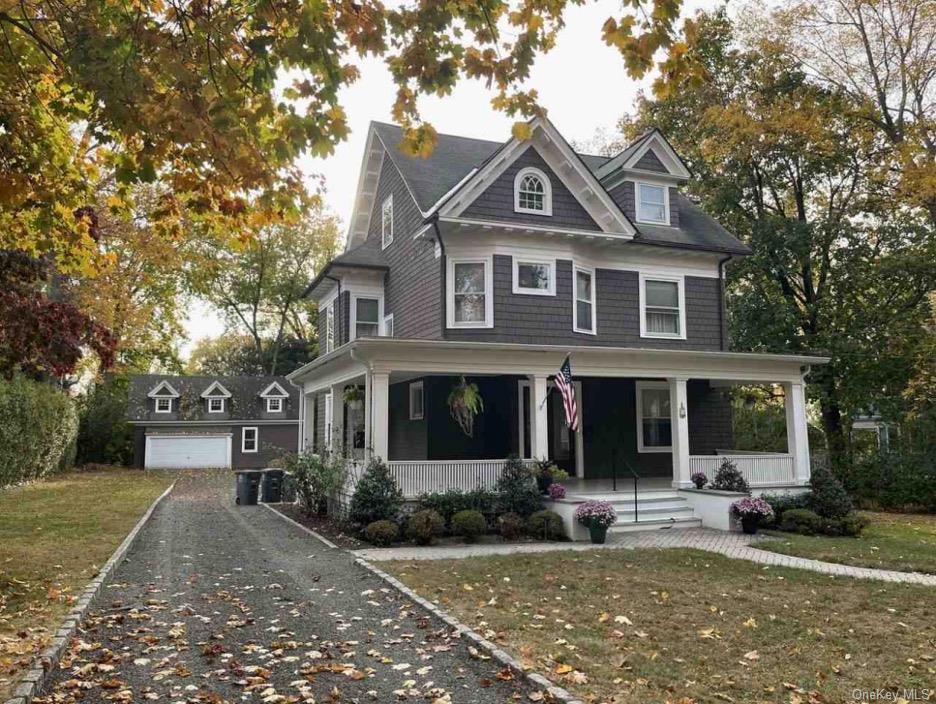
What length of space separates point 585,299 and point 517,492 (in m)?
5.98

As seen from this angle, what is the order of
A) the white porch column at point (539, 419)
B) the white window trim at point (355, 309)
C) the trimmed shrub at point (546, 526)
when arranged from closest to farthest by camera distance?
the trimmed shrub at point (546, 526)
the white porch column at point (539, 419)
the white window trim at point (355, 309)

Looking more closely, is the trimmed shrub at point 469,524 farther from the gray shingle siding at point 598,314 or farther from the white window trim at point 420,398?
the white window trim at point 420,398

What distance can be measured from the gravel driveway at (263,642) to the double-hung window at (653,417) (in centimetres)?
1044

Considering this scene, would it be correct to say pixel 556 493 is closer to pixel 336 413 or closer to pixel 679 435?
pixel 679 435

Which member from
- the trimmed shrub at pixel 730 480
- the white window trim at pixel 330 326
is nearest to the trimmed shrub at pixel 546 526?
the trimmed shrub at pixel 730 480

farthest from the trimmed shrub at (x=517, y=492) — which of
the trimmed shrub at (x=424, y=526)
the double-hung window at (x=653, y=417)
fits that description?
the double-hung window at (x=653, y=417)

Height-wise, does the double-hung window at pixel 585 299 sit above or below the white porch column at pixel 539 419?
above

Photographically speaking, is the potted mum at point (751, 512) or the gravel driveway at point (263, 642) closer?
the gravel driveway at point (263, 642)

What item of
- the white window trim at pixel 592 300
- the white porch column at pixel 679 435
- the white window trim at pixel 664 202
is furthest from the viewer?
the white window trim at pixel 664 202

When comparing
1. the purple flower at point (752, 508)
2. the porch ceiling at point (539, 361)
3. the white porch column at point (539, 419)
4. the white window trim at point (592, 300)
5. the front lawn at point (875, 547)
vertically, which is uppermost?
the white window trim at point (592, 300)

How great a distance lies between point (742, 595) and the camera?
28.7 ft

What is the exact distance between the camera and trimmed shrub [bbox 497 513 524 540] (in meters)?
13.4

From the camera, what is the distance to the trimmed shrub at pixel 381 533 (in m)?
12.6

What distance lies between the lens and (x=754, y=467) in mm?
16812
